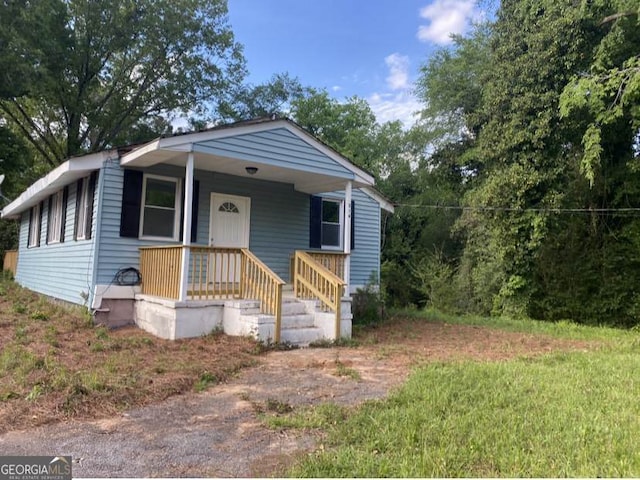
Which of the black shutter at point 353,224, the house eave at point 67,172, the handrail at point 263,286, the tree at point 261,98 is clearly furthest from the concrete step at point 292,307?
the tree at point 261,98

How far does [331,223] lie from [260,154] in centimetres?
375

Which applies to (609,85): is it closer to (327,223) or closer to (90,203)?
(327,223)

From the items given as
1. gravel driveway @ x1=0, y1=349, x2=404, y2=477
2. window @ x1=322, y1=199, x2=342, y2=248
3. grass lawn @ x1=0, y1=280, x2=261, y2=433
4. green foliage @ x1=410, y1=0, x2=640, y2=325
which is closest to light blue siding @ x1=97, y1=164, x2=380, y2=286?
window @ x1=322, y1=199, x2=342, y2=248

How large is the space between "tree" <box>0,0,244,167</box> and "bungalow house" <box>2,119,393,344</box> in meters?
10.6

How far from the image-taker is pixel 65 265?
948 cm

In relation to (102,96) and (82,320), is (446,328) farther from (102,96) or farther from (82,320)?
(102,96)

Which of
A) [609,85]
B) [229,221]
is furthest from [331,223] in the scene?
[609,85]

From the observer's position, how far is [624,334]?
9648 millimetres

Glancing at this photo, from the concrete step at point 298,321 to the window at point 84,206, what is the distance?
13.3ft

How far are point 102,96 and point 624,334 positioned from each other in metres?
22.6

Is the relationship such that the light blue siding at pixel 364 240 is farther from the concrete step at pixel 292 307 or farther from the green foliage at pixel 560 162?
the concrete step at pixel 292 307

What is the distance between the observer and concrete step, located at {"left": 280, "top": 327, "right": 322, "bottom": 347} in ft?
22.8

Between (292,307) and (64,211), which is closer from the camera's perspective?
(292,307)

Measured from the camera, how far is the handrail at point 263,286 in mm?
6793
